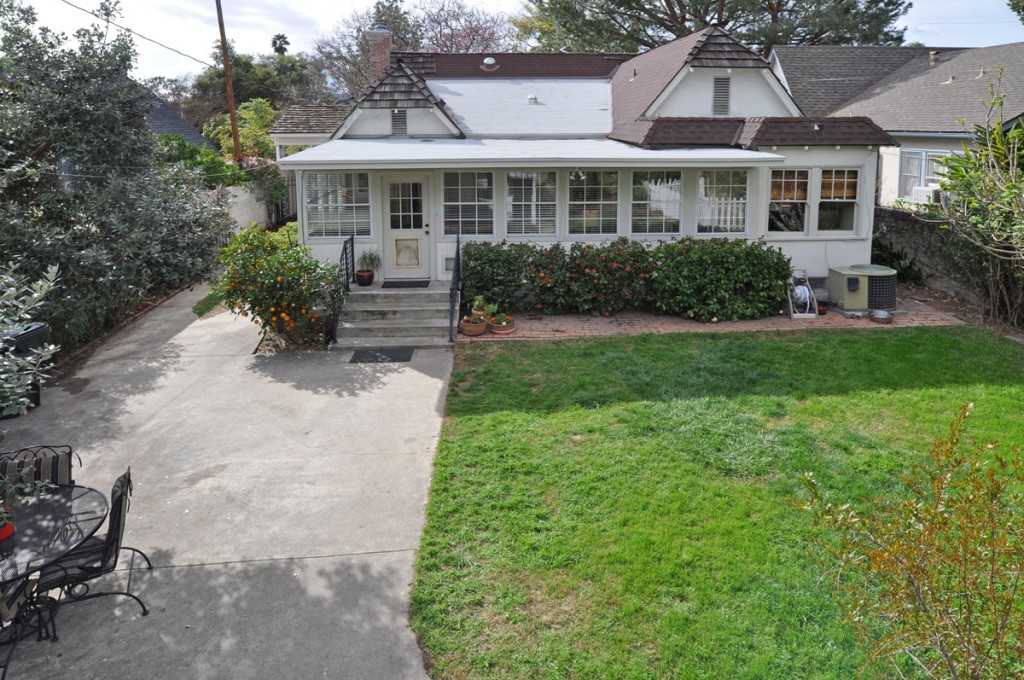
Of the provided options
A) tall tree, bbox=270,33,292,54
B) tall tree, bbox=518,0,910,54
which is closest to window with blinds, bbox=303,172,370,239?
tall tree, bbox=518,0,910,54

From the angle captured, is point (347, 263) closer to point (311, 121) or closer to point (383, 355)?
point (383, 355)

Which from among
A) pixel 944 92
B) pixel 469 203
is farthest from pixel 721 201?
pixel 944 92

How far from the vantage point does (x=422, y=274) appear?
14805 millimetres

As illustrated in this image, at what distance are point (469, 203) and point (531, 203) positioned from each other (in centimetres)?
120

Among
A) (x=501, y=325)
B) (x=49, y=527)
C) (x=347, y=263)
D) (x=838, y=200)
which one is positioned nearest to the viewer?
(x=49, y=527)

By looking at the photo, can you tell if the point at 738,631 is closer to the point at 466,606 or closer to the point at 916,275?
the point at 466,606

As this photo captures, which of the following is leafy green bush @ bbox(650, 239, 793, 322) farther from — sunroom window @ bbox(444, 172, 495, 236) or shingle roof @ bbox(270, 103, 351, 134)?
shingle roof @ bbox(270, 103, 351, 134)

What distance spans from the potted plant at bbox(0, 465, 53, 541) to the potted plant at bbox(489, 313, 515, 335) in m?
8.07

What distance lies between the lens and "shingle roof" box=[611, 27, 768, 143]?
52.5 feet

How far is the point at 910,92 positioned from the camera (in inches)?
802

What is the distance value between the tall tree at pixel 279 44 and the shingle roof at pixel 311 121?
3699cm

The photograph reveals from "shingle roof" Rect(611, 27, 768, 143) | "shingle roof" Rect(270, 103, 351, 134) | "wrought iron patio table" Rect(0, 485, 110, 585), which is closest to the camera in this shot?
"wrought iron patio table" Rect(0, 485, 110, 585)

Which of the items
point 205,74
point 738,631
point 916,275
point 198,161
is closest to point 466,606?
point 738,631

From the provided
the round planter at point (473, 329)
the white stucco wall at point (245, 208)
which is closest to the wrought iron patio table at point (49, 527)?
the round planter at point (473, 329)
